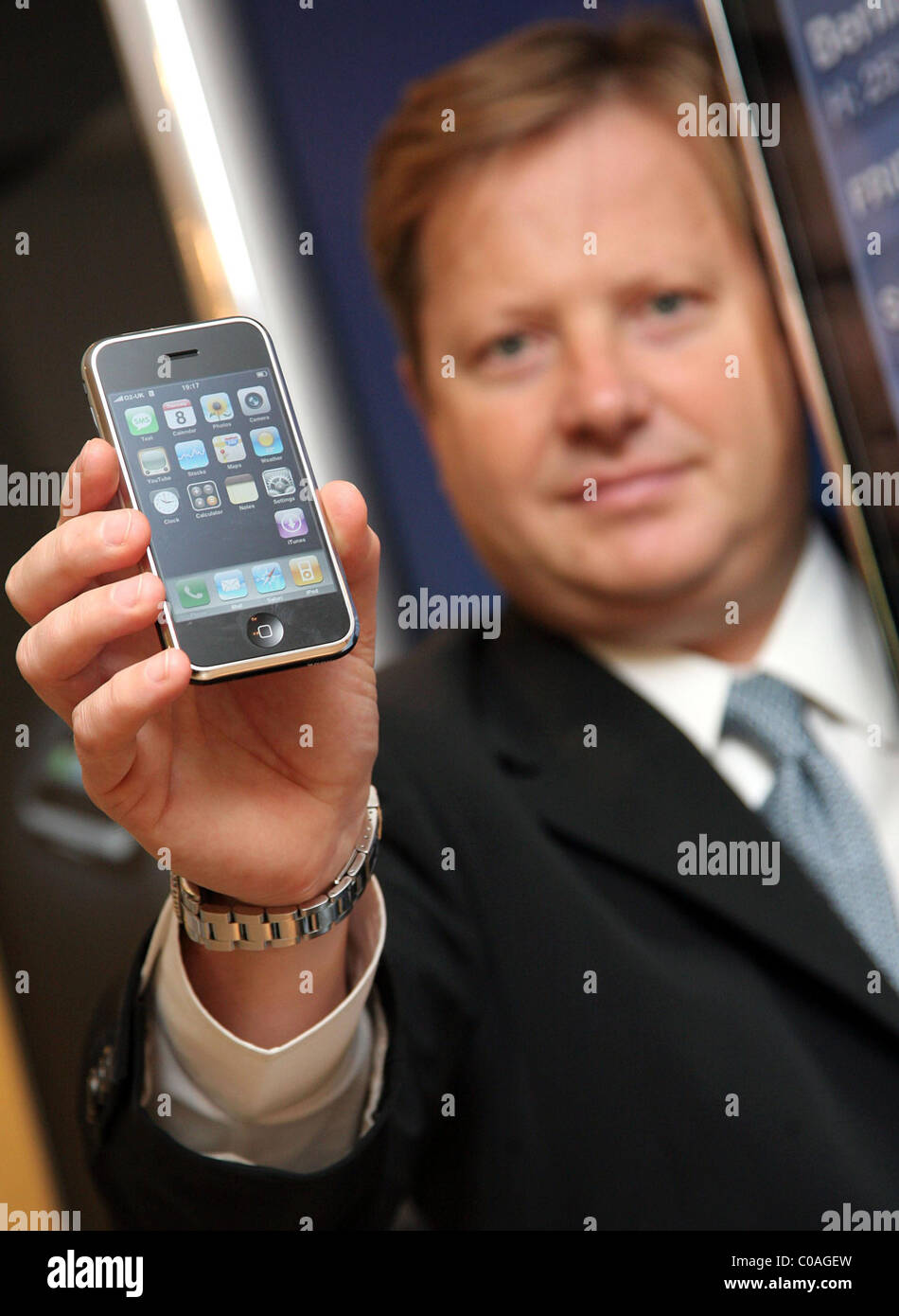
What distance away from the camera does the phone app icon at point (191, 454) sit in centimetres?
62

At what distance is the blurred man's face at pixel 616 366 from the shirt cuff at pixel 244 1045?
1.58 ft

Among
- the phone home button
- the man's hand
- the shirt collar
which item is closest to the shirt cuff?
the man's hand

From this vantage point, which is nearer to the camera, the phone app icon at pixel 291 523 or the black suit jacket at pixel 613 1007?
the phone app icon at pixel 291 523

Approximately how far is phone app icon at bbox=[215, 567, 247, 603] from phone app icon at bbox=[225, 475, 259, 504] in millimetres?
47

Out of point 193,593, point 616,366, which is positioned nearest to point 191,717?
point 193,593

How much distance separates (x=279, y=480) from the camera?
0.63 meters

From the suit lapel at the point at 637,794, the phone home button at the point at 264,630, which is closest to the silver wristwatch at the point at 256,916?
the phone home button at the point at 264,630

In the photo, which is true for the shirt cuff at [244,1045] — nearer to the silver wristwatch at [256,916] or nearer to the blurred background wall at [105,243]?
the silver wristwatch at [256,916]

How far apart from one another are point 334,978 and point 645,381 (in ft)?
2.13

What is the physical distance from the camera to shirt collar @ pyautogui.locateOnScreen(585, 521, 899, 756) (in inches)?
41.9

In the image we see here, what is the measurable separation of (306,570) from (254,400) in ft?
0.39

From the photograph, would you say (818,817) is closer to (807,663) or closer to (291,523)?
(807,663)

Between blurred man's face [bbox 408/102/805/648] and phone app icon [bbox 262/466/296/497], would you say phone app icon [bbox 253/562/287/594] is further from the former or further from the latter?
blurred man's face [bbox 408/102/805/648]

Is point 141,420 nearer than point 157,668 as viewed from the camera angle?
No
